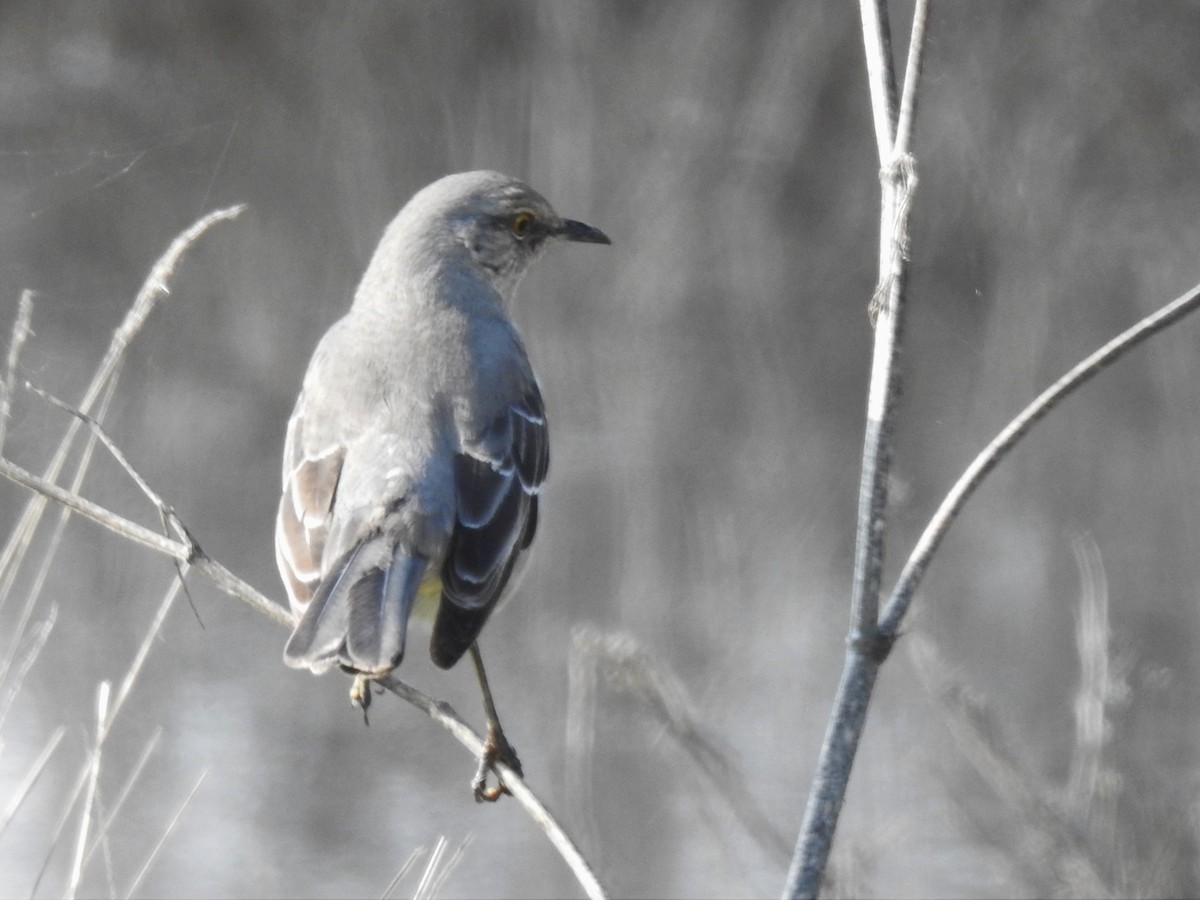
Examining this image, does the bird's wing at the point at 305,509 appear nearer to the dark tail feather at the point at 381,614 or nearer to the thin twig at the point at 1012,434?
the dark tail feather at the point at 381,614

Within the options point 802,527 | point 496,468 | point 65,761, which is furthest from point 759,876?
point 496,468

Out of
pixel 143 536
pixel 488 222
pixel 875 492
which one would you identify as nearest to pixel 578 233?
pixel 488 222

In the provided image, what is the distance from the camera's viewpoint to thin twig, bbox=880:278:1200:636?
99.3 inches

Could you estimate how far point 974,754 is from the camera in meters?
5.61

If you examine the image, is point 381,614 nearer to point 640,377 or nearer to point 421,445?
point 421,445

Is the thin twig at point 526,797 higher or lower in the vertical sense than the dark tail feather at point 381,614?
lower

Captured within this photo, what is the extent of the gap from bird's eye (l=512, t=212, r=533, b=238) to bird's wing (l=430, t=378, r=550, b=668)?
0.73 metres

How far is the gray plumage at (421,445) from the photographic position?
4078 millimetres

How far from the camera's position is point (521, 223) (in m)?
5.73

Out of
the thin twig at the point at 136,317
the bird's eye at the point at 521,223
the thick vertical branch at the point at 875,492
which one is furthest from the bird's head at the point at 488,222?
the thick vertical branch at the point at 875,492

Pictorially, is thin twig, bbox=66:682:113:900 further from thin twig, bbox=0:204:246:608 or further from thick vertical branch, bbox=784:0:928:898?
thick vertical branch, bbox=784:0:928:898

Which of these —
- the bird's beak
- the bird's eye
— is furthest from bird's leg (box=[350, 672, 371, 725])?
the bird's beak

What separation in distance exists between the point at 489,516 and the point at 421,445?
10.3 inches

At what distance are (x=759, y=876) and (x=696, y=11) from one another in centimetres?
665
